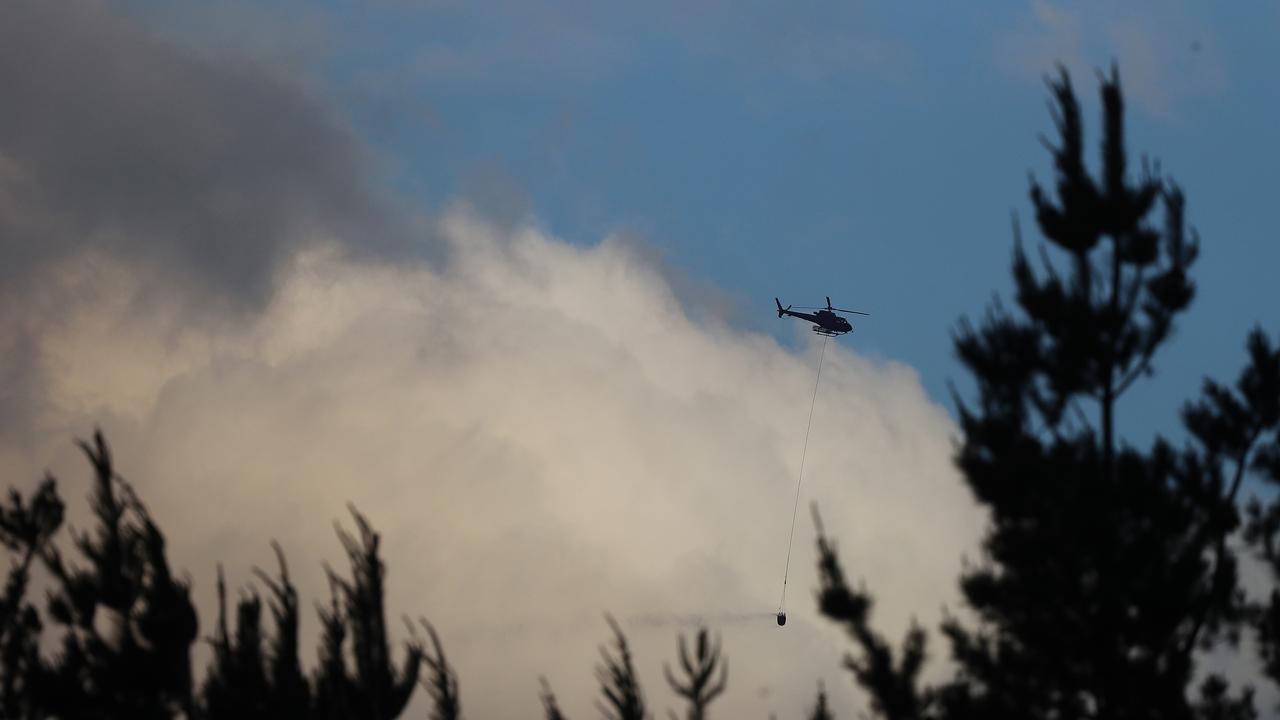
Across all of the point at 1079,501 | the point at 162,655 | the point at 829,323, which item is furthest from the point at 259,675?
the point at 829,323

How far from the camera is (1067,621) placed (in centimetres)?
2641

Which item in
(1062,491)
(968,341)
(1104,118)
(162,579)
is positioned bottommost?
(162,579)

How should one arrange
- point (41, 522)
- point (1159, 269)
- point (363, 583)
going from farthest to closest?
point (41, 522) → point (1159, 269) → point (363, 583)

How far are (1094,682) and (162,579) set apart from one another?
16975mm

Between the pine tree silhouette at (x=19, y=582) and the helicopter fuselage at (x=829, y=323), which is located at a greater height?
the helicopter fuselage at (x=829, y=323)

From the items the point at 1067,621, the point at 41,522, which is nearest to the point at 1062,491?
the point at 1067,621

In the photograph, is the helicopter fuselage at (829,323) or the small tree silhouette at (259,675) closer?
the small tree silhouette at (259,675)

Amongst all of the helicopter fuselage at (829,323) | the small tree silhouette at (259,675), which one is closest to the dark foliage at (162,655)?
the small tree silhouette at (259,675)

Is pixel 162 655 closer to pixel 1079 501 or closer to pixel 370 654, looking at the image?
pixel 370 654

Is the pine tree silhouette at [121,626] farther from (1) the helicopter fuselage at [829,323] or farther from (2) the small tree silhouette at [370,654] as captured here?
(1) the helicopter fuselage at [829,323]

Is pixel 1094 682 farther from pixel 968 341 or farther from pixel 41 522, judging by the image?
pixel 41 522

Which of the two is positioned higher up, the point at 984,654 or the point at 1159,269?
the point at 1159,269

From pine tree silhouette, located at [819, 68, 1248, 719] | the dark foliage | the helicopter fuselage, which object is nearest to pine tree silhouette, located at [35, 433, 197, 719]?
the dark foliage

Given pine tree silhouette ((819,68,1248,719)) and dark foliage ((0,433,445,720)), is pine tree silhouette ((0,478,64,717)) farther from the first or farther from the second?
pine tree silhouette ((819,68,1248,719))
